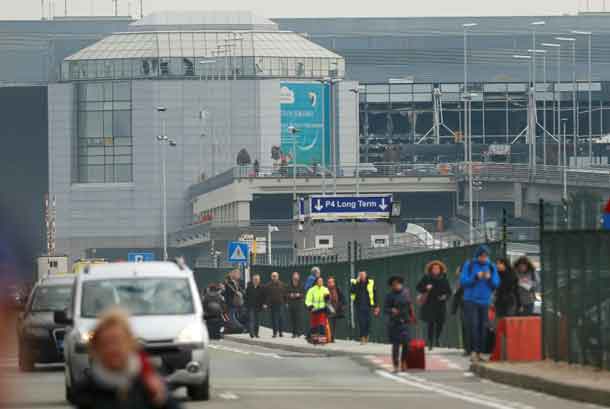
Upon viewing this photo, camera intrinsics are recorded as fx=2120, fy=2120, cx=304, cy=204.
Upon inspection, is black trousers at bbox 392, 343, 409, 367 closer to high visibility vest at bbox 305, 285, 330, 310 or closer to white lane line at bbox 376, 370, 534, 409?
white lane line at bbox 376, 370, 534, 409

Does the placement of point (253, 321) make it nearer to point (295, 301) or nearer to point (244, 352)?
point (295, 301)

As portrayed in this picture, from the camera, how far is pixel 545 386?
73.4 ft

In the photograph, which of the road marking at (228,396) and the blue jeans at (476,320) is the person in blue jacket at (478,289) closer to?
the blue jeans at (476,320)

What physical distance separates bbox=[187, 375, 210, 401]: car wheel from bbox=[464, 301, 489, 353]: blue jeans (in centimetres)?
651

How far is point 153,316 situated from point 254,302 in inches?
996

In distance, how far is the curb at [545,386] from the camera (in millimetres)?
20359

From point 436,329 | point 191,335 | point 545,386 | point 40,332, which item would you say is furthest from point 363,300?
point 191,335

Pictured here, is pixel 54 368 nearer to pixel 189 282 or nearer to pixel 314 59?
pixel 189 282

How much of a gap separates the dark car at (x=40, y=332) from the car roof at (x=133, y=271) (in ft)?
21.5

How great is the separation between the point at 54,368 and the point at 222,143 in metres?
127

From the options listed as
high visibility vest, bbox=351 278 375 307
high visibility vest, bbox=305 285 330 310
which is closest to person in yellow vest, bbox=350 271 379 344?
high visibility vest, bbox=351 278 375 307

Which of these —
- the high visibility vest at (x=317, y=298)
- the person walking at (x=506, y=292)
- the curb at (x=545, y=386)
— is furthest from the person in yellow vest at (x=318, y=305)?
the curb at (x=545, y=386)

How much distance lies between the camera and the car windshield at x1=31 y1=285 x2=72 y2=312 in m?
30.3

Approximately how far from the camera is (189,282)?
22.1 m
